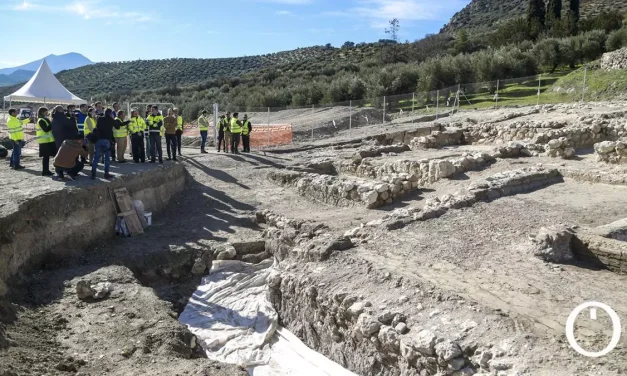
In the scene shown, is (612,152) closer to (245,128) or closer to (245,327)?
(245,327)

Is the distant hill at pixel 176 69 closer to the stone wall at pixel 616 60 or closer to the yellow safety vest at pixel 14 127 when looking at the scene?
the stone wall at pixel 616 60

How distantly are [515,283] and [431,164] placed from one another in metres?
7.25

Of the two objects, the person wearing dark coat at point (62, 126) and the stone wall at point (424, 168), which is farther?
the stone wall at point (424, 168)

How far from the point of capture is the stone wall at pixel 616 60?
23.5 m

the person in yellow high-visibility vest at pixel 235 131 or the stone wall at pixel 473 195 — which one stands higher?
the person in yellow high-visibility vest at pixel 235 131

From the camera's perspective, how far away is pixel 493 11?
81750mm

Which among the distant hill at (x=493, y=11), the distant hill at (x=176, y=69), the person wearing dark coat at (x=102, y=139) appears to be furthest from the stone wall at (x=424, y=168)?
the distant hill at (x=493, y=11)

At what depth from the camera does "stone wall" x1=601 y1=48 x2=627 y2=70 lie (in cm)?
2355

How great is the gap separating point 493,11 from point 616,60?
6344cm

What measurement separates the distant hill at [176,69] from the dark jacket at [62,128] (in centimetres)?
5473

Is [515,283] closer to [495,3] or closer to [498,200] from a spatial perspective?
[498,200]

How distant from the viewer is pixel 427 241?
8.96m

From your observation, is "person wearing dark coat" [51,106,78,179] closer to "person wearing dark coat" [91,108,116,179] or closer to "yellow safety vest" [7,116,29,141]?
"person wearing dark coat" [91,108,116,179]

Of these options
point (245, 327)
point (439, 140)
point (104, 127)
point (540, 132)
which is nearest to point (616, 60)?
point (540, 132)
